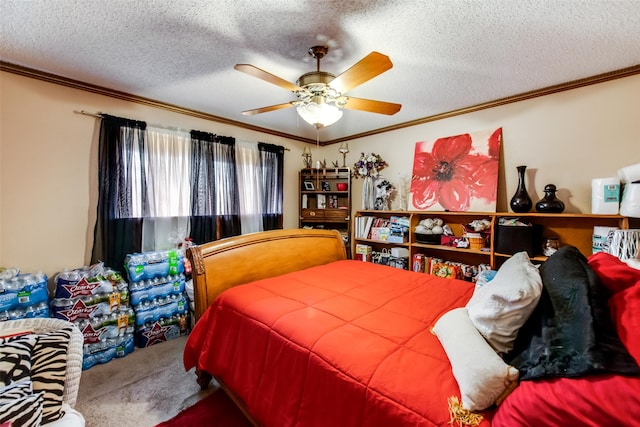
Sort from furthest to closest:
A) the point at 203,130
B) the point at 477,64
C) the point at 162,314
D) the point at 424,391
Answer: the point at 203,130, the point at 162,314, the point at 477,64, the point at 424,391

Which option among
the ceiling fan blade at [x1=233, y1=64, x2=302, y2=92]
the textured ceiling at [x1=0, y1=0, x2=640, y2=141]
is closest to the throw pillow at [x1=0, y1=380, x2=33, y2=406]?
the ceiling fan blade at [x1=233, y1=64, x2=302, y2=92]

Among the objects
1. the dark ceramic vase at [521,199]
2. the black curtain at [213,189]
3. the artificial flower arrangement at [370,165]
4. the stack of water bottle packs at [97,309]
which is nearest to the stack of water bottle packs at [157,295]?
the stack of water bottle packs at [97,309]

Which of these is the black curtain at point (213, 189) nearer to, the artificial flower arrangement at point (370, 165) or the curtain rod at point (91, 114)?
the curtain rod at point (91, 114)

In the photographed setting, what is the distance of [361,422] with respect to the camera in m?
0.96

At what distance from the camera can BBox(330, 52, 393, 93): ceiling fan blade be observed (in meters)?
1.42

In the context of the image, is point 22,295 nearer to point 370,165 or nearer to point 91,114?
point 91,114

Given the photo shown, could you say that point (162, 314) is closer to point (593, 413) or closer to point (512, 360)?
point (512, 360)

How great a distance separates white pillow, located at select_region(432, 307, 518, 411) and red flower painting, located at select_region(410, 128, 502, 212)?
222 cm

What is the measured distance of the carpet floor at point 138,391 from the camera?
5.54 feet

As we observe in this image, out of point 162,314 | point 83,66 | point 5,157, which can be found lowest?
point 162,314

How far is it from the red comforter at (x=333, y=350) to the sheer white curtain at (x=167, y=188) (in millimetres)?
1617

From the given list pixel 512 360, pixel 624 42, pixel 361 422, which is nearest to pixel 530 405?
pixel 512 360

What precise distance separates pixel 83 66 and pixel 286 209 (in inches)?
107

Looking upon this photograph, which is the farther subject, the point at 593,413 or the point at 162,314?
the point at 162,314
